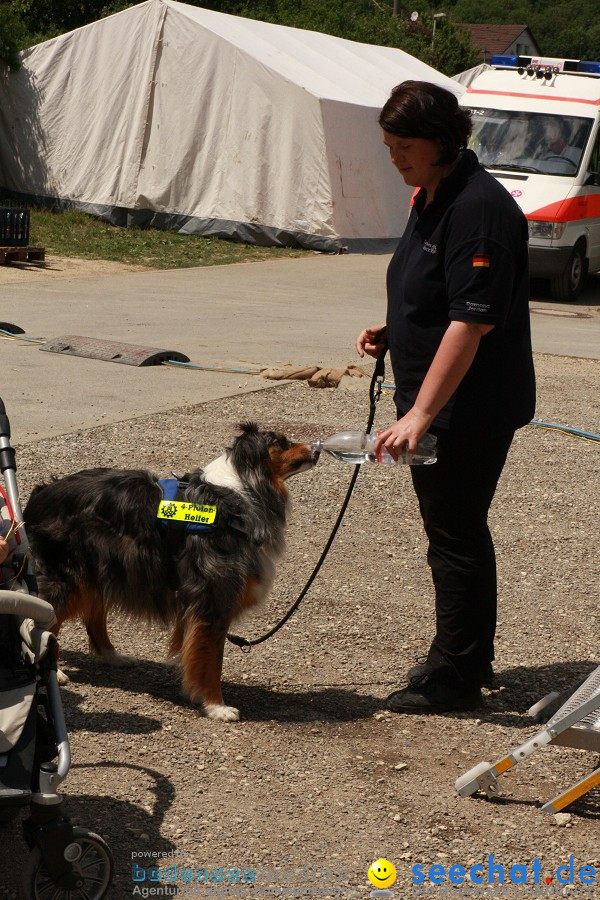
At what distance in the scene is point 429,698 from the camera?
403cm

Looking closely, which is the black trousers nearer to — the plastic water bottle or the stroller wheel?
the plastic water bottle

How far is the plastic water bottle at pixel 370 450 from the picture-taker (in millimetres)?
3584

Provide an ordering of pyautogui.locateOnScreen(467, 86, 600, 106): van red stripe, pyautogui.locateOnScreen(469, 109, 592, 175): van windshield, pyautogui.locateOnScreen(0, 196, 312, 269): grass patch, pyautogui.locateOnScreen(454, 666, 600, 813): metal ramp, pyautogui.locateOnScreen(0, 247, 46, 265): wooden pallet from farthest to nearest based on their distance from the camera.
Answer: pyautogui.locateOnScreen(0, 196, 312, 269): grass patch, pyautogui.locateOnScreen(0, 247, 46, 265): wooden pallet, pyautogui.locateOnScreen(467, 86, 600, 106): van red stripe, pyautogui.locateOnScreen(469, 109, 592, 175): van windshield, pyautogui.locateOnScreen(454, 666, 600, 813): metal ramp

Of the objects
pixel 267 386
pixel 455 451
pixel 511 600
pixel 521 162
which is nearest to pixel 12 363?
pixel 267 386

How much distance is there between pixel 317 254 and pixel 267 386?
1158 cm

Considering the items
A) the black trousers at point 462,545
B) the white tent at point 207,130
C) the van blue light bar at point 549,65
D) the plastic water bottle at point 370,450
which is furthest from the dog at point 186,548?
the white tent at point 207,130

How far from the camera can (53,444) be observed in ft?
23.3

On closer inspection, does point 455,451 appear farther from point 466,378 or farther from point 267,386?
point 267,386

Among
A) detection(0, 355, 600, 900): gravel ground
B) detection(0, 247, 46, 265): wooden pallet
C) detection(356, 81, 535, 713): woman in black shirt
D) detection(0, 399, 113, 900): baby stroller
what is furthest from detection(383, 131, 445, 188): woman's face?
detection(0, 247, 46, 265): wooden pallet

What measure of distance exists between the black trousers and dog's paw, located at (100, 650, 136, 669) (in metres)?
1.27

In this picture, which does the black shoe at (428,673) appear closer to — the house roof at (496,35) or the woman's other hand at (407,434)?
the woman's other hand at (407,434)

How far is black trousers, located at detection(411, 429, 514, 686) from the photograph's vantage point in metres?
3.75

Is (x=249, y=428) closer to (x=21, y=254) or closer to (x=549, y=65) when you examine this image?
(x=21, y=254)

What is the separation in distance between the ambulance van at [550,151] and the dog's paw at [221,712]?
494 inches
